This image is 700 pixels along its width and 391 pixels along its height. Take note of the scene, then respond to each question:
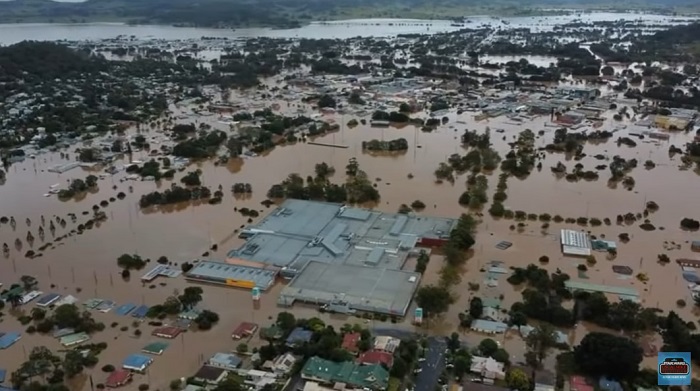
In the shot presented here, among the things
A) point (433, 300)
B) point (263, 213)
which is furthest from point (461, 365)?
point (263, 213)

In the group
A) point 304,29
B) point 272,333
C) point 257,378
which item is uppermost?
point 304,29

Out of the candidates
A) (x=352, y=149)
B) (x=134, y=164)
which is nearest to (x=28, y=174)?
(x=134, y=164)

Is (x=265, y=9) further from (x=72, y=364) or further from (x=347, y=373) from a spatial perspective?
(x=347, y=373)

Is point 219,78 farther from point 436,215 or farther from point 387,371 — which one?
point 387,371

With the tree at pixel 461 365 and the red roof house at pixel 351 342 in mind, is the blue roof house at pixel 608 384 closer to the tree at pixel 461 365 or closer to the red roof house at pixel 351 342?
the tree at pixel 461 365

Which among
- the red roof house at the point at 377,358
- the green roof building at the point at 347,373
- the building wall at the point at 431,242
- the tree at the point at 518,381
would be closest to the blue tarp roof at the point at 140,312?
the green roof building at the point at 347,373

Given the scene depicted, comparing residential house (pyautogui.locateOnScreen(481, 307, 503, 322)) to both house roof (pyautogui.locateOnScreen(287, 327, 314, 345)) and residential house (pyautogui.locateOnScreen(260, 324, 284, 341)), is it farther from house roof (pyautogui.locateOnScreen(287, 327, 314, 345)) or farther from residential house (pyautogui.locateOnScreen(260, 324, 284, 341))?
residential house (pyautogui.locateOnScreen(260, 324, 284, 341))
